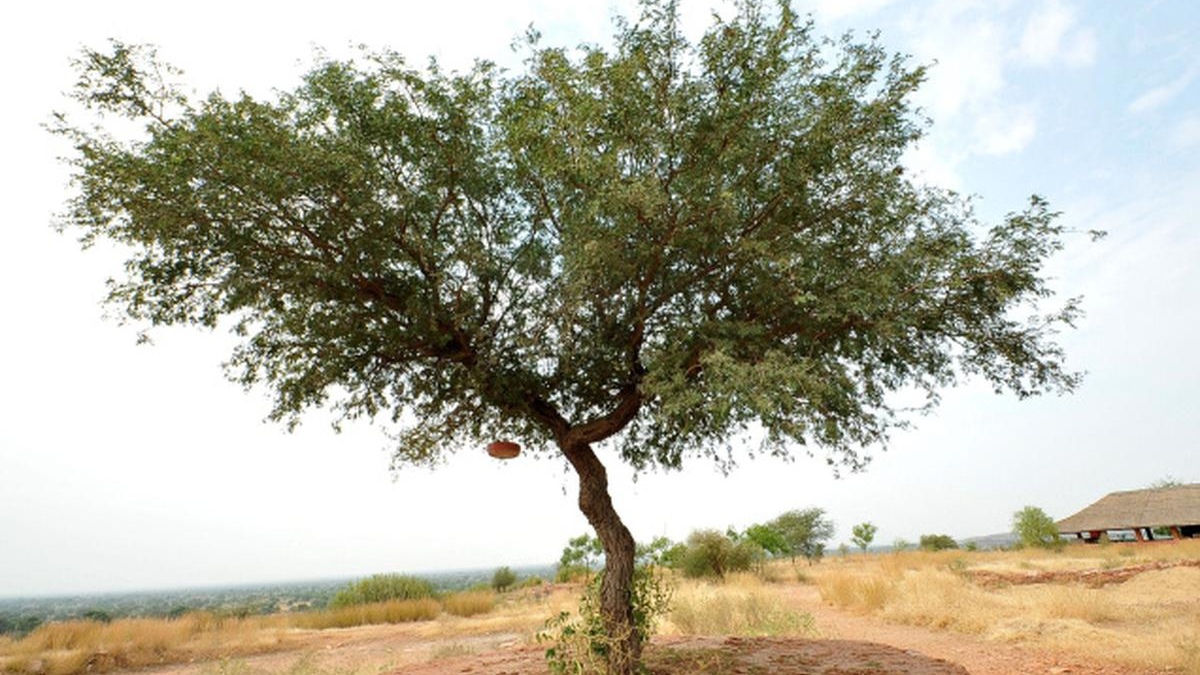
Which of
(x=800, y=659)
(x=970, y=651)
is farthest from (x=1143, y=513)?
(x=800, y=659)

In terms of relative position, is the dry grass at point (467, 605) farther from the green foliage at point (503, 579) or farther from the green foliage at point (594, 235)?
the green foliage at point (594, 235)

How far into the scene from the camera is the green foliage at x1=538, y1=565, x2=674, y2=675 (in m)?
6.73

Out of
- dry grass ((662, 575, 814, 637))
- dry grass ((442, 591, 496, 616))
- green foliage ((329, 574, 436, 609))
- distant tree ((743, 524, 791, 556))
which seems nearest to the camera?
dry grass ((662, 575, 814, 637))

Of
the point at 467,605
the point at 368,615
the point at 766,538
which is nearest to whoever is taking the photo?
the point at 368,615

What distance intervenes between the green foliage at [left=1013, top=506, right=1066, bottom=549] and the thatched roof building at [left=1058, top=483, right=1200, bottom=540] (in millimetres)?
3254

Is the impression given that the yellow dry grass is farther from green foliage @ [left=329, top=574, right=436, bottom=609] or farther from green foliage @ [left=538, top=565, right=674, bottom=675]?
green foliage @ [left=538, top=565, right=674, bottom=675]

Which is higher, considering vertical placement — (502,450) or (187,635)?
(502,450)

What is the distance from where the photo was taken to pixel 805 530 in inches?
2135

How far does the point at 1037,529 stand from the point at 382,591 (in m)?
44.5

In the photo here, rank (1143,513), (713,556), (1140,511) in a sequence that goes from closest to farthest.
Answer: (713,556) → (1143,513) → (1140,511)

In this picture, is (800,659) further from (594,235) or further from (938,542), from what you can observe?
(938,542)

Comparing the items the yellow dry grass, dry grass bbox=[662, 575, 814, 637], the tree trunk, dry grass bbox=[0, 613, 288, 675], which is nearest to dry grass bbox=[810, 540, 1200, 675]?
dry grass bbox=[662, 575, 814, 637]

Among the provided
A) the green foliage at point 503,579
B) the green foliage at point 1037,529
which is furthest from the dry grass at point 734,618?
the green foliage at point 1037,529

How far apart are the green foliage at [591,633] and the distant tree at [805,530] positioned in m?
49.2
